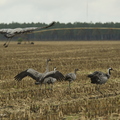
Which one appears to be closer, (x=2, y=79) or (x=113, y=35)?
(x=2, y=79)

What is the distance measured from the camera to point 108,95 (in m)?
12.2

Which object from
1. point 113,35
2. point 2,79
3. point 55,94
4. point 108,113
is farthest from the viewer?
point 113,35

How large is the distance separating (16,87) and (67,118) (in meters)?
6.15

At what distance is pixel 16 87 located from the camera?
14.2 metres

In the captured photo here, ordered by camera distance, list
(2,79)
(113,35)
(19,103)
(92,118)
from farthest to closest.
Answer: (113,35) < (2,79) < (19,103) < (92,118)

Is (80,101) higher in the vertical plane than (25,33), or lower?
lower

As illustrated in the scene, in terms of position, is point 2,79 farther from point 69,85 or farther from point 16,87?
point 69,85

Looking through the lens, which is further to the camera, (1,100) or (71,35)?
(71,35)

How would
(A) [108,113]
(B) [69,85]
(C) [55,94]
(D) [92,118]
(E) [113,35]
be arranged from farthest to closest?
(E) [113,35] < (B) [69,85] < (C) [55,94] < (A) [108,113] < (D) [92,118]

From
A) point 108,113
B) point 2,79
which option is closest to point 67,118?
point 108,113

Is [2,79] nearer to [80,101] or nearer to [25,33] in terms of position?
[80,101]

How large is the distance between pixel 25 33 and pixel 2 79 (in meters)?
12.2

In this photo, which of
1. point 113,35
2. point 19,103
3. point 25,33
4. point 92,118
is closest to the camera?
point 25,33

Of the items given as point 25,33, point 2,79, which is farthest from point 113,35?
point 25,33
